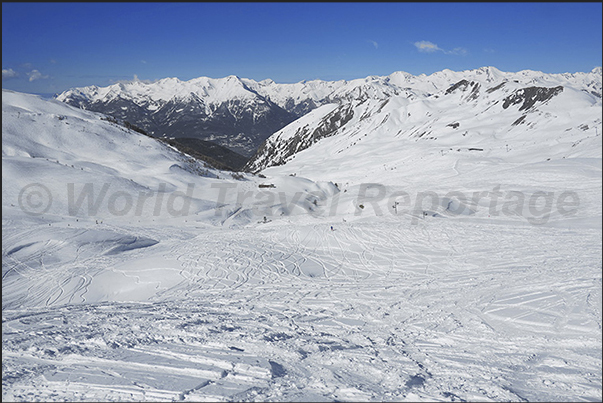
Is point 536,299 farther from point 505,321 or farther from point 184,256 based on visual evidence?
point 184,256

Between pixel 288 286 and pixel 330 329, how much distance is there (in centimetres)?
406

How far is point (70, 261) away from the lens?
15.5 metres

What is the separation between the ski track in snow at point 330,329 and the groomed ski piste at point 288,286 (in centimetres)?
6

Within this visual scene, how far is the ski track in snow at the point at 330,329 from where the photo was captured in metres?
6.36

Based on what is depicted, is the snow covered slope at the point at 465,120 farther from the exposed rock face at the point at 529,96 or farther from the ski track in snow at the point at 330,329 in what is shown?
the ski track in snow at the point at 330,329

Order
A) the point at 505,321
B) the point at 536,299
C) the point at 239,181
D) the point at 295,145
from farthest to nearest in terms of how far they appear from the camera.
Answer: the point at 295,145 → the point at 239,181 → the point at 536,299 → the point at 505,321

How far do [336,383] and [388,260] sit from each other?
32.6 ft

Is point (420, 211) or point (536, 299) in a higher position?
point (420, 211)

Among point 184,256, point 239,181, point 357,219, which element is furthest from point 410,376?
point 239,181

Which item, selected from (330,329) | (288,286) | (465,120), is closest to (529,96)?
(465,120)

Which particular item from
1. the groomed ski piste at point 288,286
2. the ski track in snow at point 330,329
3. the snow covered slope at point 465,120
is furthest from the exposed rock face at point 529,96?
the ski track in snow at point 330,329

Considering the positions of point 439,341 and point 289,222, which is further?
point 289,222

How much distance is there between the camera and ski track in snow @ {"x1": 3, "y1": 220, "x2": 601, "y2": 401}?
6355mm

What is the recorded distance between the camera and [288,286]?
13.1 metres
